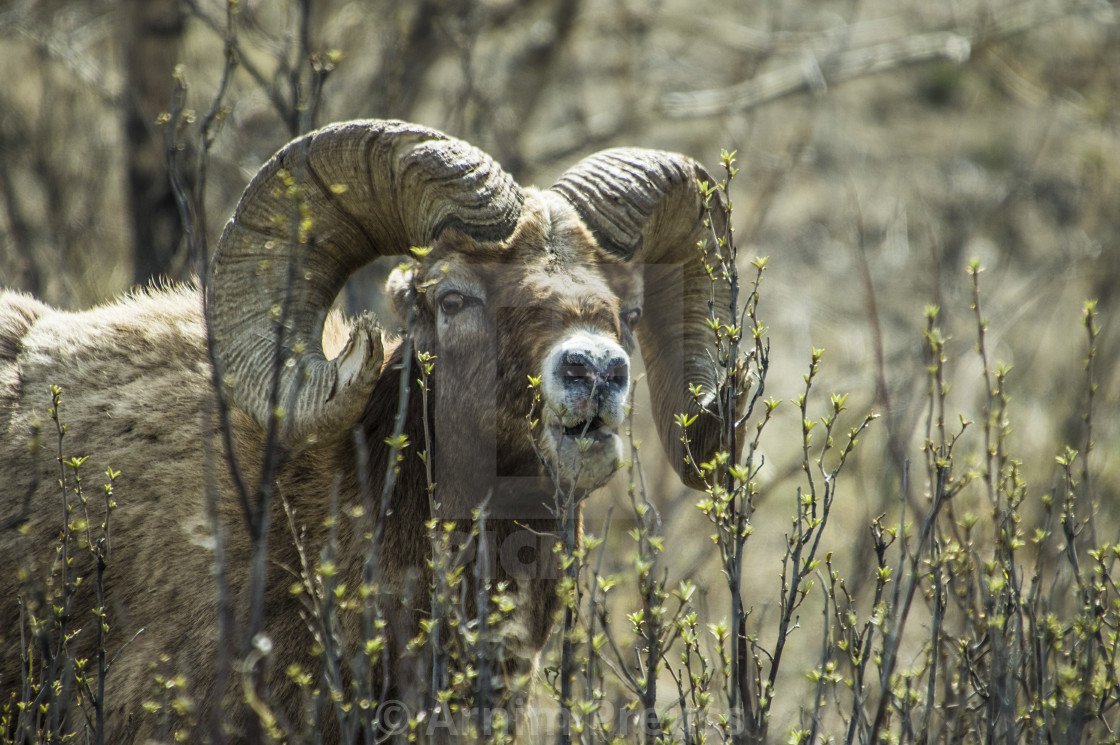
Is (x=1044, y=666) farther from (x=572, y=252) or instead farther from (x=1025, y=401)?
(x=1025, y=401)

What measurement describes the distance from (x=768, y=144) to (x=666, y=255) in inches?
482

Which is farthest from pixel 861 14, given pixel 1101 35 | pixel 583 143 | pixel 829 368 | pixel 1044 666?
pixel 1044 666

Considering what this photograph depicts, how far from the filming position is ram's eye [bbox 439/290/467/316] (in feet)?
16.1

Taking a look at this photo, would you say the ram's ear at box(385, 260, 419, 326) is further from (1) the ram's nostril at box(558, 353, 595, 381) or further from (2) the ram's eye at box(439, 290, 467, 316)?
(1) the ram's nostril at box(558, 353, 595, 381)

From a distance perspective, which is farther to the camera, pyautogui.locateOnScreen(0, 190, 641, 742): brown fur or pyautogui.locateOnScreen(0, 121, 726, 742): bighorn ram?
pyautogui.locateOnScreen(0, 190, 641, 742): brown fur

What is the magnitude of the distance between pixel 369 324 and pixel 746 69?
34.4 feet

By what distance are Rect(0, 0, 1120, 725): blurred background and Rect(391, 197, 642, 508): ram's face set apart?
1.56 meters

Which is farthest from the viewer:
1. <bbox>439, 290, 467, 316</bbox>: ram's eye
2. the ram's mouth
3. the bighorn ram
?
<bbox>439, 290, 467, 316</bbox>: ram's eye

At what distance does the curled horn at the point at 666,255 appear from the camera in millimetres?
5258

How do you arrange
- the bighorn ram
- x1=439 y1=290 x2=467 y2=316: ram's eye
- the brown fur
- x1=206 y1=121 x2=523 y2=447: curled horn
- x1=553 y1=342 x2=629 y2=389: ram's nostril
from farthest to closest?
x1=439 y1=290 x2=467 y2=316: ram's eye, x1=206 y1=121 x2=523 y2=447: curled horn, the brown fur, the bighorn ram, x1=553 y1=342 x2=629 y2=389: ram's nostril

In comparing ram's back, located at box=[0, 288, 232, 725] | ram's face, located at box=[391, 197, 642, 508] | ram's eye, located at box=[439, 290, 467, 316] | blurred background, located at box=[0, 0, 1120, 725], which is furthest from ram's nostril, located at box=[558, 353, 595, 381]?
blurred background, located at box=[0, 0, 1120, 725]

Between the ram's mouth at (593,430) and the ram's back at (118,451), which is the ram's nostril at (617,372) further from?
the ram's back at (118,451)

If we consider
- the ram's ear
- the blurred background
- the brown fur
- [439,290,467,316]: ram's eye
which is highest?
the blurred background

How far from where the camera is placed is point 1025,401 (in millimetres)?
13531
